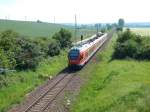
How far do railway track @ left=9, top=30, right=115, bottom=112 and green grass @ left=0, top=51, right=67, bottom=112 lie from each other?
2.85 ft

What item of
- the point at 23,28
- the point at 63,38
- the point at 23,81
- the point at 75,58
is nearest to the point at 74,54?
the point at 75,58

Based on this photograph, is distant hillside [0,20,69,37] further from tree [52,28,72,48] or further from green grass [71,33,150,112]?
green grass [71,33,150,112]

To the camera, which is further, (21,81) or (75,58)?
(75,58)

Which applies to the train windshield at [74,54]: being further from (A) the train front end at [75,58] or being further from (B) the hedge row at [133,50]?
(B) the hedge row at [133,50]

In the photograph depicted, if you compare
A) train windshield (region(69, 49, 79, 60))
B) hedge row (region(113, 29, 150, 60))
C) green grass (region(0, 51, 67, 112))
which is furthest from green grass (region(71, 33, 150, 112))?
hedge row (region(113, 29, 150, 60))

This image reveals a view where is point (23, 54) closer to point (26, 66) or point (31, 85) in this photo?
point (26, 66)

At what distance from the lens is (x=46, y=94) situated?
3102cm

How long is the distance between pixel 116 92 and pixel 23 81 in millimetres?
10963

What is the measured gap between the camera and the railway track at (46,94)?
26328 millimetres

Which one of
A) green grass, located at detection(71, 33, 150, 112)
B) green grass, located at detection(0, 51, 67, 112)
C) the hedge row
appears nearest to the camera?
green grass, located at detection(71, 33, 150, 112)

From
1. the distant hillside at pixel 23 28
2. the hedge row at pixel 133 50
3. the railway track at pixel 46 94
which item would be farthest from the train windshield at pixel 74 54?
the distant hillside at pixel 23 28

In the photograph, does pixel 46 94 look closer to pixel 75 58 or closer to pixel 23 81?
pixel 23 81

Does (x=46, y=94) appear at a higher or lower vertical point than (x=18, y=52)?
lower

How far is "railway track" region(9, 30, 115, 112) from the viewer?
2633 cm
